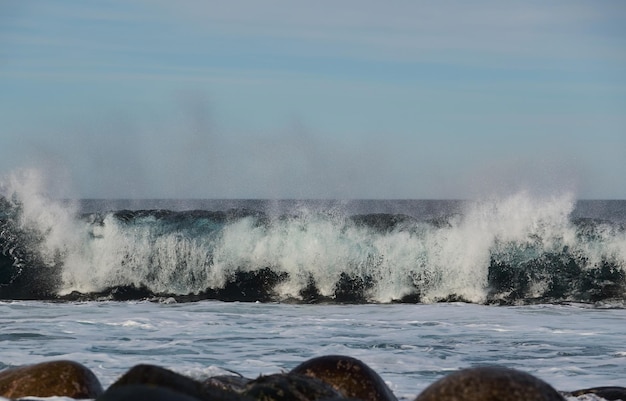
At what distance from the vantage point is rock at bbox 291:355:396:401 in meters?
7.04

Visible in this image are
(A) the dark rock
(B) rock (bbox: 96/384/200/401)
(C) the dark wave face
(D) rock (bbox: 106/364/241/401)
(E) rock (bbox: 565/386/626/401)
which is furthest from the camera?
(C) the dark wave face

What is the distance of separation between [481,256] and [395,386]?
1324 cm

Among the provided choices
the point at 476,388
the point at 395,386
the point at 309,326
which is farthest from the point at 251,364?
the point at 476,388

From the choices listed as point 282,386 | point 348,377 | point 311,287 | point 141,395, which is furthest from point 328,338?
point 141,395

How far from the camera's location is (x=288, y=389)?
6125 mm

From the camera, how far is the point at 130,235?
2456cm

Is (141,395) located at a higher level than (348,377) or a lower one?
higher

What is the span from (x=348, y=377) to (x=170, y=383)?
203cm

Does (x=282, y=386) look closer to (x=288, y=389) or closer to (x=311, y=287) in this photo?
(x=288, y=389)

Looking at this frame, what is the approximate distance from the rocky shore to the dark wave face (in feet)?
44.2

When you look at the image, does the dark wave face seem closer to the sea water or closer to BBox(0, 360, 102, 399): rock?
the sea water

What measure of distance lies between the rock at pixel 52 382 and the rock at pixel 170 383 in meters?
1.73

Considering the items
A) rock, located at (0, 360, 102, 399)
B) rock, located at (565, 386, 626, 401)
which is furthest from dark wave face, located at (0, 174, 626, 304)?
rock, located at (0, 360, 102, 399)

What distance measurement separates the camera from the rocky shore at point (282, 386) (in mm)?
5457
